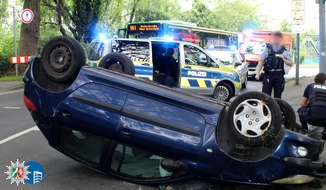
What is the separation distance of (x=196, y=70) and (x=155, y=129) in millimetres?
7236

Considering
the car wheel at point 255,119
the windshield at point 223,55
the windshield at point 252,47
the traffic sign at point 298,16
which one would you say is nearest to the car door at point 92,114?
the car wheel at point 255,119

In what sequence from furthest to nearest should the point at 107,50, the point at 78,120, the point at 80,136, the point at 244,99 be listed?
the point at 107,50, the point at 80,136, the point at 78,120, the point at 244,99

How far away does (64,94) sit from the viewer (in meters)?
3.92

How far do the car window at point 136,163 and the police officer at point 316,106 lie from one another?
2.67 m

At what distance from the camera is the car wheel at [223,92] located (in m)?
11.3

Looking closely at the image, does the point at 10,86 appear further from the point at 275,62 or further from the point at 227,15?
the point at 227,15

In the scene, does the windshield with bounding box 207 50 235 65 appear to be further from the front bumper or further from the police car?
the front bumper

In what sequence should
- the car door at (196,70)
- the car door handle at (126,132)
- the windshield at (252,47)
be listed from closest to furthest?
1. the car door handle at (126,132)
2. the car door at (196,70)
3. the windshield at (252,47)

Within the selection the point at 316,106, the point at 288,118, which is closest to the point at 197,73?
the point at 316,106

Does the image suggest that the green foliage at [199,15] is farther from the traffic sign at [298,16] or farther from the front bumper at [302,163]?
the front bumper at [302,163]

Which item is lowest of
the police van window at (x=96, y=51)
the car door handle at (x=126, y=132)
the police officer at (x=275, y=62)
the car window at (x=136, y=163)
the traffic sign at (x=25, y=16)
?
the car window at (x=136, y=163)

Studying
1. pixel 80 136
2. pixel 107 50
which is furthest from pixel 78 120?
pixel 107 50

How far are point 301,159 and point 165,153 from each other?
1.26 metres

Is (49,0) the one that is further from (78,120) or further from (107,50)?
(78,120)
